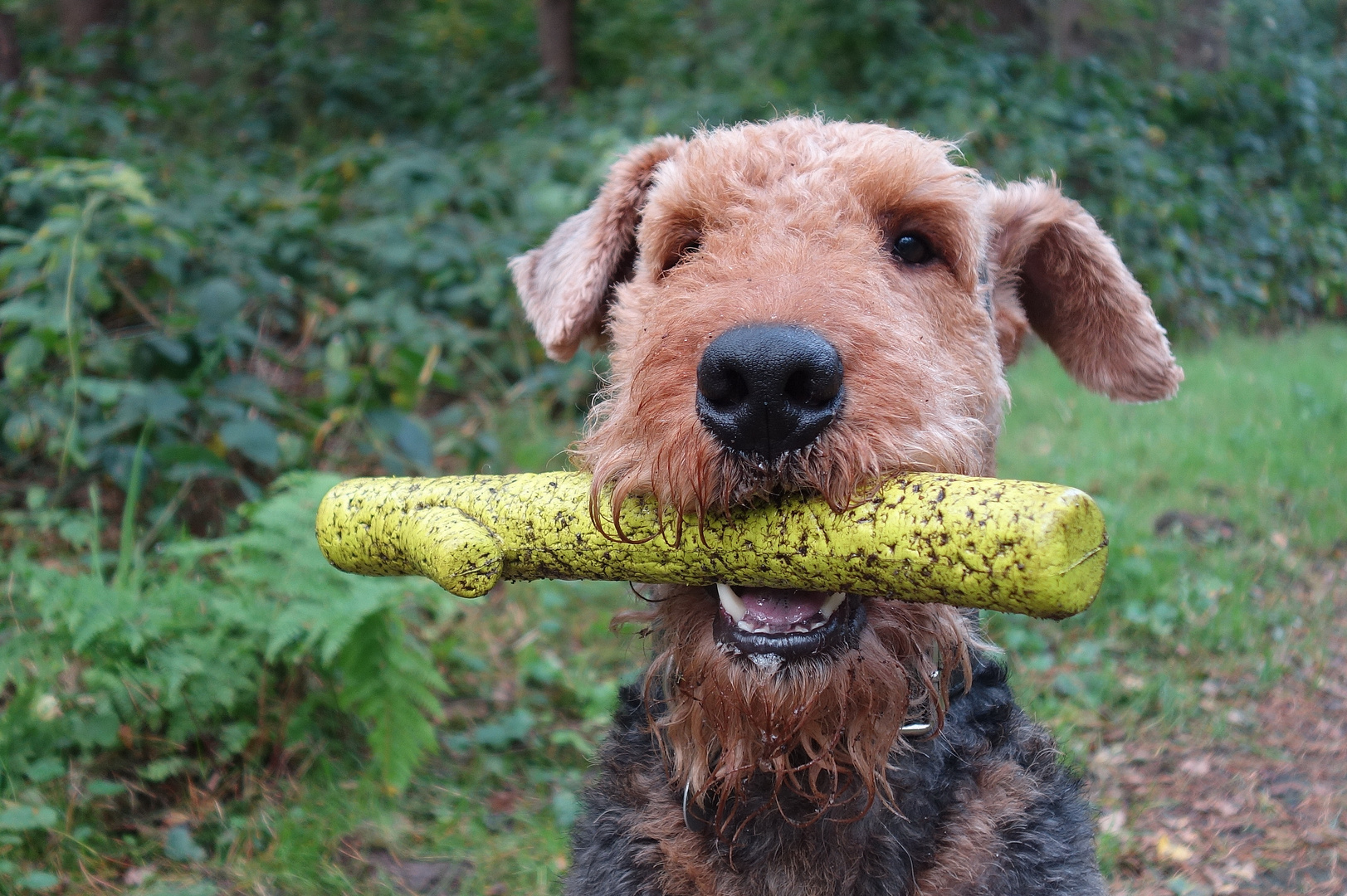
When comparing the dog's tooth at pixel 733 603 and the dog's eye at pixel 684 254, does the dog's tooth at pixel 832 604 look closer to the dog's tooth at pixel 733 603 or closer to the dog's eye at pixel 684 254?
the dog's tooth at pixel 733 603

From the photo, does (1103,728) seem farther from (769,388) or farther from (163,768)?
(163,768)

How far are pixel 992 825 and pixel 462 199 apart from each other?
5556mm

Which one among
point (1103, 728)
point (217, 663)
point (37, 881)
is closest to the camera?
point (37, 881)

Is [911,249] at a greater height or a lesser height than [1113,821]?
greater

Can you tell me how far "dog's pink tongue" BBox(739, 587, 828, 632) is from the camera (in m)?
1.86

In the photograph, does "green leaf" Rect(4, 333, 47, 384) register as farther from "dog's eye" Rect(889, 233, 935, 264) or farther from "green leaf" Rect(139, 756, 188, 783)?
"dog's eye" Rect(889, 233, 935, 264)

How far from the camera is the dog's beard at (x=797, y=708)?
1.81 m

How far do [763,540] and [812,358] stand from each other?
0.32 m

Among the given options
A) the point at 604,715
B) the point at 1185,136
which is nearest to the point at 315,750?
the point at 604,715

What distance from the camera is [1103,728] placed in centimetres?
381

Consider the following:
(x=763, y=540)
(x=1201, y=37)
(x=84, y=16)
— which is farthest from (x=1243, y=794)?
(x=1201, y=37)

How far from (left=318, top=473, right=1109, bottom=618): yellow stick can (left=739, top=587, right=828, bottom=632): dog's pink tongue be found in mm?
128

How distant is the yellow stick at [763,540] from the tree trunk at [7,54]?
652cm

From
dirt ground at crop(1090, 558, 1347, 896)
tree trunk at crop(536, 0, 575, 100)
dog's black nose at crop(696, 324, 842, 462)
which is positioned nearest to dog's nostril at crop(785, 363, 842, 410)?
dog's black nose at crop(696, 324, 842, 462)
